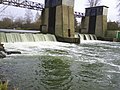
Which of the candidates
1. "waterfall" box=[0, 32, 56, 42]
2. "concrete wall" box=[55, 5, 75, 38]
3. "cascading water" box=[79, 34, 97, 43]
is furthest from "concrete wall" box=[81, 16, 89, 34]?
"waterfall" box=[0, 32, 56, 42]

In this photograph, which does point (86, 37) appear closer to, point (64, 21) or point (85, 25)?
point (85, 25)

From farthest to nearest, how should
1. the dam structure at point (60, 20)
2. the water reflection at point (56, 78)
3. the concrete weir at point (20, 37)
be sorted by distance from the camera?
the dam structure at point (60, 20) < the concrete weir at point (20, 37) < the water reflection at point (56, 78)

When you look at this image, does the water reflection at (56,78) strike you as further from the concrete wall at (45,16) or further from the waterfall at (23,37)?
the concrete wall at (45,16)

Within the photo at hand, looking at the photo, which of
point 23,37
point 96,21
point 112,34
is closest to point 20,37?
point 23,37

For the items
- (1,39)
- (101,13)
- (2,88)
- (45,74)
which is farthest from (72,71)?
(101,13)

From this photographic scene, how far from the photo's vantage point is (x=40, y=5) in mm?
26906

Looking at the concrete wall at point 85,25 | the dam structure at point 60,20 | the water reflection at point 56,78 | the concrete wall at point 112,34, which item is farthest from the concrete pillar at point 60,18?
the water reflection at point 56,78

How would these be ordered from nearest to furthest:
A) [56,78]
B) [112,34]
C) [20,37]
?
[56,78] < [20,37] < [112,34]

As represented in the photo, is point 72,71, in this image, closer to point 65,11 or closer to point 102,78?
point 102,78

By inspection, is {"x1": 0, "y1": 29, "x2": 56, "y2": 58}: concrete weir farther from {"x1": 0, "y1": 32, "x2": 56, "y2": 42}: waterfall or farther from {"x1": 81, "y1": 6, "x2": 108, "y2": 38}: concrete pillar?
{"x1": 81, "y1": 6, "x2": 108, "y2": 38}: concrete pillar

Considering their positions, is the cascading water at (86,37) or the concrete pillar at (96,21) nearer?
→ the cascading water at (86,37)

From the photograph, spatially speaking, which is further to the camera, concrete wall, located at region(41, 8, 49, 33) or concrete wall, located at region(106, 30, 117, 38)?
concrete wall, located at region(106, 30, 117, 38)

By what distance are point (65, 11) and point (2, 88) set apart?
19742 mm

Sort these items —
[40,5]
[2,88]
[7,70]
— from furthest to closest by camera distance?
1. [40,5]
2. [7,70]
3. [2,88]
